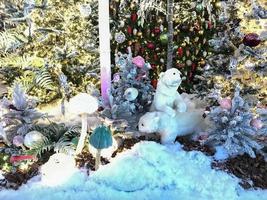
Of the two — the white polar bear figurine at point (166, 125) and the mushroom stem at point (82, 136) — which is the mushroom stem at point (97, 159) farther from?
the white polar bear figurine at point (166, 125)

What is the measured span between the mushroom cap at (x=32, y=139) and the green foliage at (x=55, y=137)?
0.02m

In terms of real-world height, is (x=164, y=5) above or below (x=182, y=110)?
above

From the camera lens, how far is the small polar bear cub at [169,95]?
2.20 metres

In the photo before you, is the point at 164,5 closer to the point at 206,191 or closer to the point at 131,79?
the point at 131,79

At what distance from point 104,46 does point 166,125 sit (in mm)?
573

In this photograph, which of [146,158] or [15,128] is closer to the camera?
[146,158]

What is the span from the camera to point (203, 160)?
2.19 m

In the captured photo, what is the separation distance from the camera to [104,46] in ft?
8.03

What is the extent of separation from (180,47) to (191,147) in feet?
2.55

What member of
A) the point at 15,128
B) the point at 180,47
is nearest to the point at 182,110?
the point at 180,47

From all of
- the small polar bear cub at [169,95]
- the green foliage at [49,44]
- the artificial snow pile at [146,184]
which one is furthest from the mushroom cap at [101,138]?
the green foliage at [49,44]

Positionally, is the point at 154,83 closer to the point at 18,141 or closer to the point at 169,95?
the point at 169,95

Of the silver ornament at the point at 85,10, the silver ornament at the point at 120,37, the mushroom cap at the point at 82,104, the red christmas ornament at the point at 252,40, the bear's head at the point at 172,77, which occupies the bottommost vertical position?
the mushroom cap at the point at 82,104

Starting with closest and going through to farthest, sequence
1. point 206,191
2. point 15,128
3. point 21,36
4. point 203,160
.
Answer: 1. point 206,191
2. point 203,160
3. point 15,128
4. point 21,36
